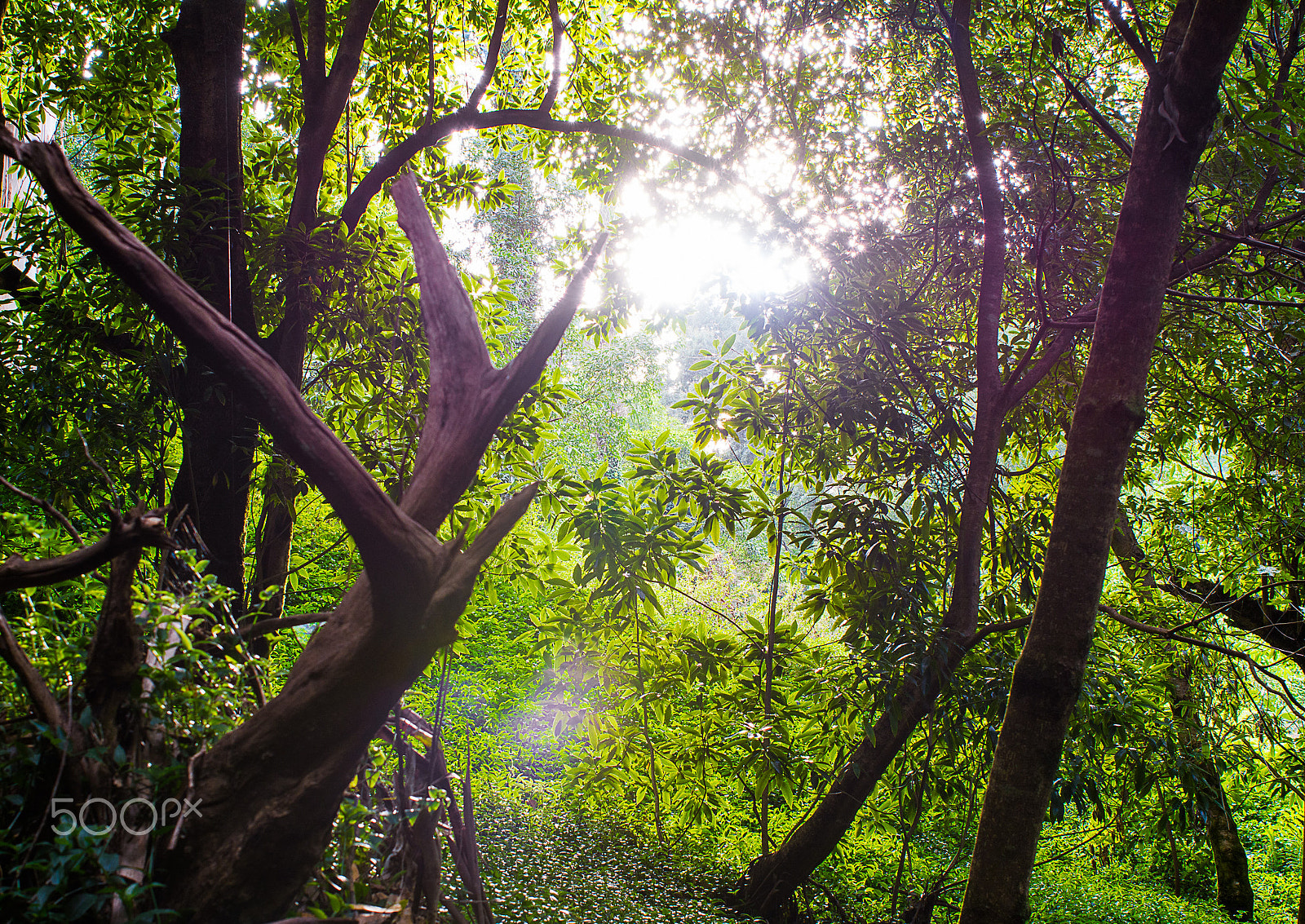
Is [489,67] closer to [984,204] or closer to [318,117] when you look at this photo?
[318,117]

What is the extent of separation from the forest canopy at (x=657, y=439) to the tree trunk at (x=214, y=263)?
0.02 metres

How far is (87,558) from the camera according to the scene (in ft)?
3.66

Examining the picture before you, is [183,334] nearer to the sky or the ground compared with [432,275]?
nearer to the ground

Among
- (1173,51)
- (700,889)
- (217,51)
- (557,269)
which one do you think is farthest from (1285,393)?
(217,51)

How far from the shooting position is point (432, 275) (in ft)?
6.16

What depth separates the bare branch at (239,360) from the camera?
1326mm

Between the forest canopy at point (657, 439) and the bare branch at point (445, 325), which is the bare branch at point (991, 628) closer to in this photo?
the forest canopy at point (657, 439)

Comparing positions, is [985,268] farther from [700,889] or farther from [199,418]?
[700,889]

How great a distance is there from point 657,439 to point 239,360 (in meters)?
1.80

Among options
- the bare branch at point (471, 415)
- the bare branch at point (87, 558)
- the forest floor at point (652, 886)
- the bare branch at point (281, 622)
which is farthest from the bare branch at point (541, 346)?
the forest floor at point (652, 886)

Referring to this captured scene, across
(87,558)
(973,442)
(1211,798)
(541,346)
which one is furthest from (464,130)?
(1211,798)

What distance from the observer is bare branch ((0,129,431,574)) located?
1326 millimetres

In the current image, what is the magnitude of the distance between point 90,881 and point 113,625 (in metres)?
0.39

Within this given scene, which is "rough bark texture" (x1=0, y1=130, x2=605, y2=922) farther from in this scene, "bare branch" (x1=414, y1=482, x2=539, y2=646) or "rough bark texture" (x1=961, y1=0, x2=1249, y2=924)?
"rough bark texture" (x1=961, y1=0, x2=1249, y2=924)
